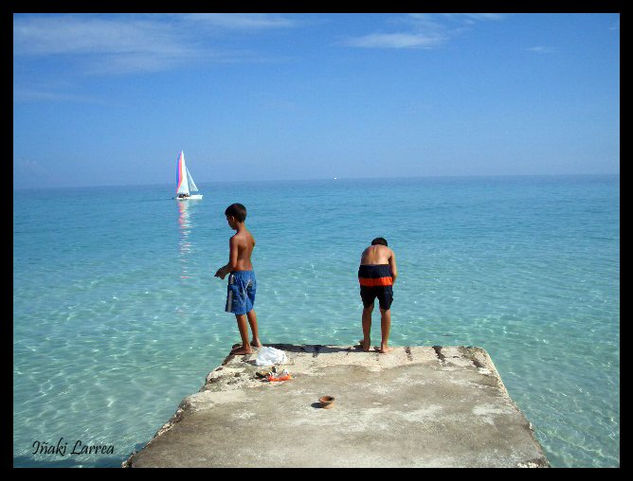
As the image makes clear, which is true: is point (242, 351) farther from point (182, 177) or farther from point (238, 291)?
point (182, 177)

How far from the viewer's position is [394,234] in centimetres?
2606

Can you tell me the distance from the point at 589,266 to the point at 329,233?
41.4 feet

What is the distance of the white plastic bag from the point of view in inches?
233

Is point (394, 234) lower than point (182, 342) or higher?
higher

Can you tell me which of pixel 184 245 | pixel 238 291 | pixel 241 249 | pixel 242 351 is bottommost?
pixel 242 351

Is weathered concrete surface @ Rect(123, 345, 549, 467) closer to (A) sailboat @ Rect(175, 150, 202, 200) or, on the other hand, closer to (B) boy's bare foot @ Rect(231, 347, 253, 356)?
(B) boy's bare foot @ Rect(231, 347, 253, 356)

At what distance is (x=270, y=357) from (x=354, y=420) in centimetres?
163

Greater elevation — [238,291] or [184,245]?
[184,245]

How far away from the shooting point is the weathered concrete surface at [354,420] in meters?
3.98

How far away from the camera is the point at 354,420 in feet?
14.9

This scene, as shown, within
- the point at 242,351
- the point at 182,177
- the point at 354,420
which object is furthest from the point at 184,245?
the point at 182,177

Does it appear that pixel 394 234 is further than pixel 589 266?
Yes
